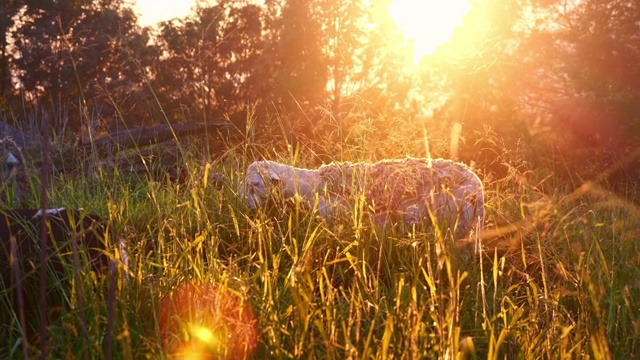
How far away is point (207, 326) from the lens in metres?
1.72

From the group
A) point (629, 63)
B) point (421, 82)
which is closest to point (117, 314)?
point (629, 63)

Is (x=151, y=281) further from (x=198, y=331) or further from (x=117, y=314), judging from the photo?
(x=198, y=331)

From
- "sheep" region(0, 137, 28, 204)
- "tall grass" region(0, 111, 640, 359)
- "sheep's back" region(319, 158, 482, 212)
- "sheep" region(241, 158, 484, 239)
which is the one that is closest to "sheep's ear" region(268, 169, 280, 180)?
"sheep" region(241, 158, 484, 239)

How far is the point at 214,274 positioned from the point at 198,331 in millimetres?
402

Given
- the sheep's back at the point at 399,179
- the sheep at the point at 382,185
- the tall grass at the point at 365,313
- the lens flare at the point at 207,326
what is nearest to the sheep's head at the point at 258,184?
the sheep at the point at 382,185

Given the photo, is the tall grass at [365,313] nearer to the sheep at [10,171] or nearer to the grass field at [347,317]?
the grass field at [347,317]

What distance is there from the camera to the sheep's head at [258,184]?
350 cm

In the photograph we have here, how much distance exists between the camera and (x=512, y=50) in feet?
34.9

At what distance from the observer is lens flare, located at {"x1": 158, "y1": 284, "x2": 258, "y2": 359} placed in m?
1.60

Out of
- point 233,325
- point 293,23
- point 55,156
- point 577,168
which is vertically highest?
point 293,23

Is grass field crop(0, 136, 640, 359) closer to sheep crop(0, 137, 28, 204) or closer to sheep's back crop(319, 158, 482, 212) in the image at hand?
sheep's back crop(319, 158, 482, 212)

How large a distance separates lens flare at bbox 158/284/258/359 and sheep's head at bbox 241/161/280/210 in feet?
4.83

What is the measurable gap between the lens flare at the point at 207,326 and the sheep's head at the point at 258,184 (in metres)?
1.47

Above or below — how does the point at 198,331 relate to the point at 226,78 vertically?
below
